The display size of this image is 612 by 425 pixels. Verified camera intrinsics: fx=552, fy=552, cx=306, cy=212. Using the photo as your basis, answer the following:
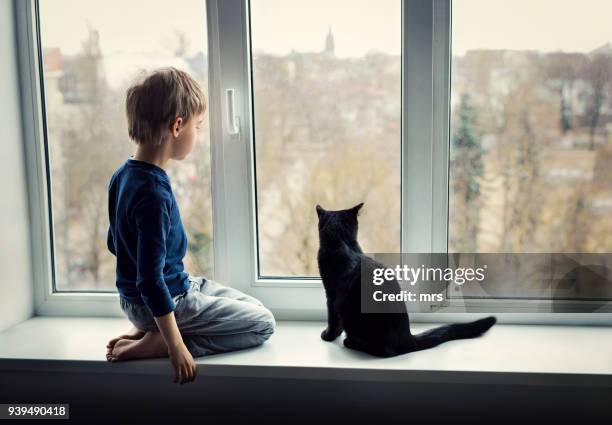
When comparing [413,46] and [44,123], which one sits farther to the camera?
[44,123]

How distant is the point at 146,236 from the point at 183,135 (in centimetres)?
23

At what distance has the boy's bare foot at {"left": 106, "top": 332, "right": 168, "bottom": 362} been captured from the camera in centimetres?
117

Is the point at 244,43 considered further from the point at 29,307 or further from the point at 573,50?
the point at 29,307

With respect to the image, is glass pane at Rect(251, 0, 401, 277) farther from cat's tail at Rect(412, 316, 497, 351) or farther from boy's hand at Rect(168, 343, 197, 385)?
boy's hand at Rect(168, 343, 197, 385)

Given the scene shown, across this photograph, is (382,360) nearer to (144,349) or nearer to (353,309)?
(353,309)

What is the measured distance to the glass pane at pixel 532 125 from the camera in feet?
4.07

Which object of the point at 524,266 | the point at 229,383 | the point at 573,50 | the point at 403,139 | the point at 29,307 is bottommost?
the point at 229,383

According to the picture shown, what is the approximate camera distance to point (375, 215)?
1368mm

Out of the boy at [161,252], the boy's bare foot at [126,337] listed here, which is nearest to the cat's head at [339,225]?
the boy at [161,252]

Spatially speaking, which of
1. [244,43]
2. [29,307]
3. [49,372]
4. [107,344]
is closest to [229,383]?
[107,344]

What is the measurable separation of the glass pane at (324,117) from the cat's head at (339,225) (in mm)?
136

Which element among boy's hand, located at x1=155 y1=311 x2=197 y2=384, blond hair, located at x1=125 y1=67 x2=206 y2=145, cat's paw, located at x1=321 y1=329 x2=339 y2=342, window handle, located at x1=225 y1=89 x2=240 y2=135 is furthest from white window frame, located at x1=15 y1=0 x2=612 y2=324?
boy's hand, located at x1=155 y1=311 x2=197 y2=384

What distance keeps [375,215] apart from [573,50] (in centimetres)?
58

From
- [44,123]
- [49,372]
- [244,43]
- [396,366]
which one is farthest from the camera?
[44,123]
